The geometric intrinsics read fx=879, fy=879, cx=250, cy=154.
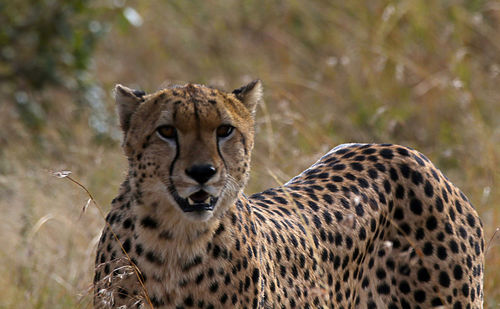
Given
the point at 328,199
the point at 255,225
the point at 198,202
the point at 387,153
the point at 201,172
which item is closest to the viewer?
the point at 201,172

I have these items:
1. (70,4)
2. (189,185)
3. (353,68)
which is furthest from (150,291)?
(353,68)

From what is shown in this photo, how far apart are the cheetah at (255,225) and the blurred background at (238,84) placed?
40.5 inches

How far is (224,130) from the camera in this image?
10.2 feet

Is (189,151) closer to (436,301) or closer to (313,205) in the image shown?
(313,205)

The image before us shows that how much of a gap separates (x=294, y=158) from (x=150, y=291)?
2632 millimetres

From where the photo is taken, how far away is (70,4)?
7.50 metres

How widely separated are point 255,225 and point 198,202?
1.46ft

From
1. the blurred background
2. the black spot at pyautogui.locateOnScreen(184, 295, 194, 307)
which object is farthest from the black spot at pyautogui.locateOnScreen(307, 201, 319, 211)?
the blurred background

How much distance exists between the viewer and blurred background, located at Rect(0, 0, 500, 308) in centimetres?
518

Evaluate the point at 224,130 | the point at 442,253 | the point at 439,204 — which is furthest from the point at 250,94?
the point at 442,253

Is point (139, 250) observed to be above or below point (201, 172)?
below

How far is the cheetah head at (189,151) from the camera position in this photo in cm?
296

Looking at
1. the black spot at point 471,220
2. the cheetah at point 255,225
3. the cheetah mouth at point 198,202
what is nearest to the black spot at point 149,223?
the cheetah at point 255,225

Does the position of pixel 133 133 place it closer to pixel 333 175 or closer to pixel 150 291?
pixel 150 291
